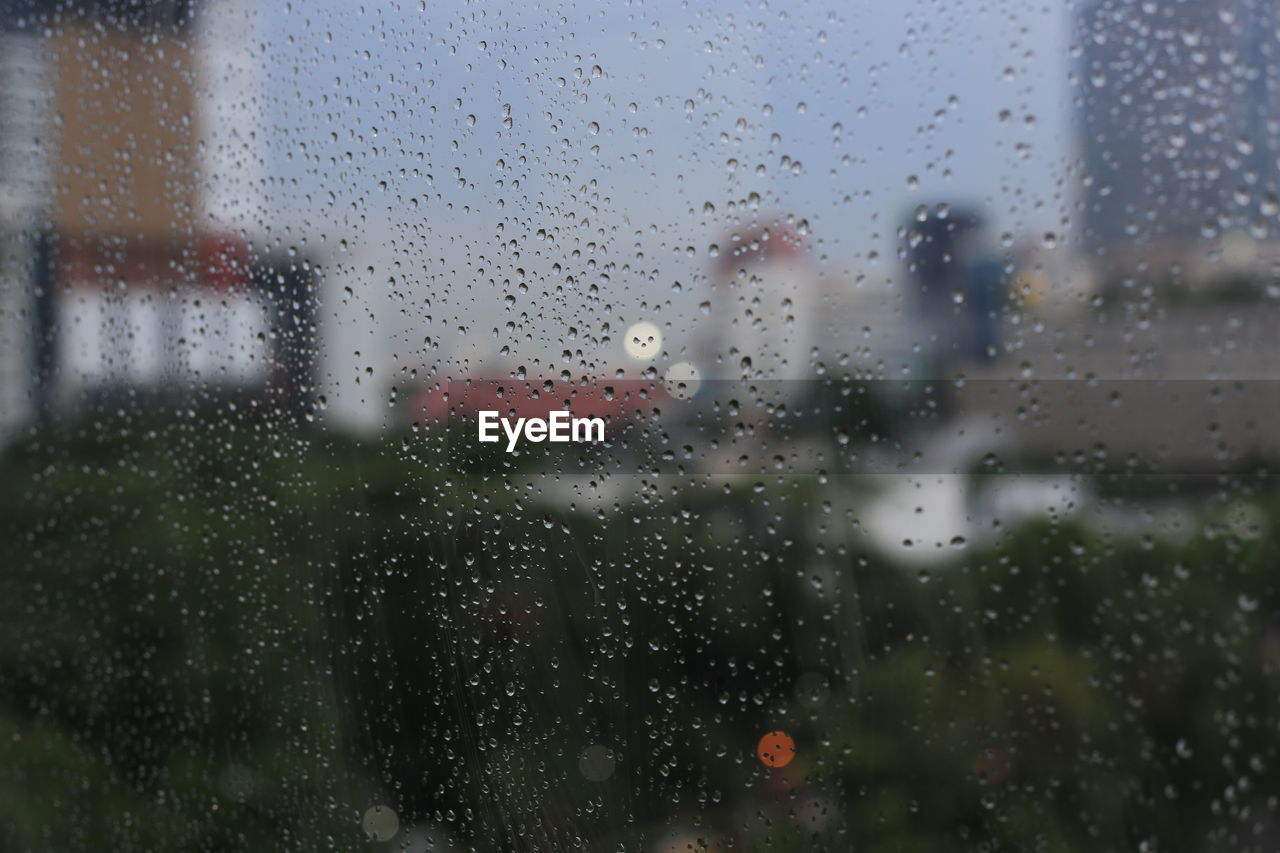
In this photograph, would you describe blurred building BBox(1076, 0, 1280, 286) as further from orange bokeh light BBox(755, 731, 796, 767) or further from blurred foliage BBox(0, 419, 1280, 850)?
orange bokeh light BBox(755, 731, 796, 767)

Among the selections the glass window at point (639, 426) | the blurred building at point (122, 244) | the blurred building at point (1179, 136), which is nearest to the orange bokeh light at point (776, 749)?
the glass window at point (639, 426)

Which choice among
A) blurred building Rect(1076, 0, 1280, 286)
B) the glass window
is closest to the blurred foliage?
the glass window

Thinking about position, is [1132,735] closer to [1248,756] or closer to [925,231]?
[1248,756]

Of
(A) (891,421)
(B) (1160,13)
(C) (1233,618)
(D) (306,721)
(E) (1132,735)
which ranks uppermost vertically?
(B) (1160,13)

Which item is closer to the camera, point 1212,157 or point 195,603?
point 1212,157

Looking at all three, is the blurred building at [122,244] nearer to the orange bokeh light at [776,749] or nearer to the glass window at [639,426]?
the glass window at [639,426]

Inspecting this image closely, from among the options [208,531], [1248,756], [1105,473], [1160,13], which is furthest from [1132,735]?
[208,531]

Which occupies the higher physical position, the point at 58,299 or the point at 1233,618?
the point at 58,299

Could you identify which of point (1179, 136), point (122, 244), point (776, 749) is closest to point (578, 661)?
point (776, 749)
